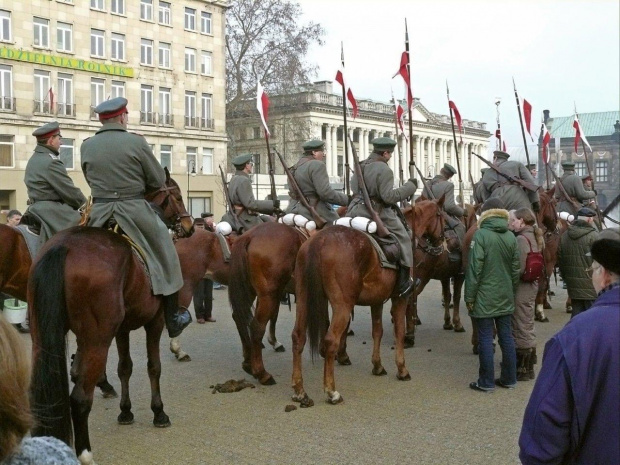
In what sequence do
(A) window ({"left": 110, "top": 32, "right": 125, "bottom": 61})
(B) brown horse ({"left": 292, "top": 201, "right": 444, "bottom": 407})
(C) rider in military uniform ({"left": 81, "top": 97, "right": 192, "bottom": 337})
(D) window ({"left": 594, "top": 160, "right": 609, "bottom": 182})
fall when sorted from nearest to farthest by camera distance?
(C) rider in military uniform ({"left": 81, "top": 97, "right": 192, "bottom": 337}) → (B) brown horse ({"left": 292, "top": 201, "right": 444, "bottom": 407}) → (A) window ({"left": 110, "top": 32, "right": 125, "bottom": 61}) → (D) window ({"left": 594, "top": 160, "right": 609, "bottom": 182})

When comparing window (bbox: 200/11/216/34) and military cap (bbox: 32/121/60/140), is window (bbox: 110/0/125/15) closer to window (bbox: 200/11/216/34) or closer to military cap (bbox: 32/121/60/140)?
window (bbox: 200/11/216/34)

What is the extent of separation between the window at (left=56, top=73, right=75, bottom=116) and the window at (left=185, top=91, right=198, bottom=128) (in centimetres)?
829

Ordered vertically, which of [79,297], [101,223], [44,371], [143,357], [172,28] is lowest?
[143,357]

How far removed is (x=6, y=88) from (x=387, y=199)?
116 feet

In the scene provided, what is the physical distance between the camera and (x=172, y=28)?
47.2m

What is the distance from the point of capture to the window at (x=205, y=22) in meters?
48.7

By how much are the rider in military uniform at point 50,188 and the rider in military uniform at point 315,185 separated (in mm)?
2981

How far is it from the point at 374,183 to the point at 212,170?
137 ft

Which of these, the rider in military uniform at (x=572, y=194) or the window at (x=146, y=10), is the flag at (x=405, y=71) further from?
the window at (x=146, y=10)

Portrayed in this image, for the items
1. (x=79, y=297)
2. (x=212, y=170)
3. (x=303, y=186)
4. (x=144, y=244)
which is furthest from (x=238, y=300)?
(x=212, y=170)

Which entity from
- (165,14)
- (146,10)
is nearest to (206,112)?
(165,14)

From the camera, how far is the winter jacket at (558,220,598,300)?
30.3 ft

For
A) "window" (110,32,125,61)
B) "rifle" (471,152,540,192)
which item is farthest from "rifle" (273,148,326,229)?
"window" (110,32,125,61)

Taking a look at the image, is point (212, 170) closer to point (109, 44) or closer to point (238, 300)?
point (109, 44)
